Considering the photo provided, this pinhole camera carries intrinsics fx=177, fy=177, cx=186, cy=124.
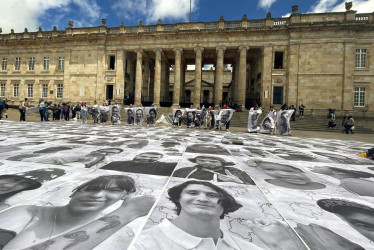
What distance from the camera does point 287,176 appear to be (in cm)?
285

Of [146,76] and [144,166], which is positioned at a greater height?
[146,76]

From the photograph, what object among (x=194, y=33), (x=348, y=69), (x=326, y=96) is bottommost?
(x=326, y=96)

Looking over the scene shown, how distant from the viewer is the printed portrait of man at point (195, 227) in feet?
4.06

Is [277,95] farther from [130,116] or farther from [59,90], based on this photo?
[59,90]

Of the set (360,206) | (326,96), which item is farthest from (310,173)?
(326,96)

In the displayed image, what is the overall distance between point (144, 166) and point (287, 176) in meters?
2.35

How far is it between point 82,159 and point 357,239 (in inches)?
151

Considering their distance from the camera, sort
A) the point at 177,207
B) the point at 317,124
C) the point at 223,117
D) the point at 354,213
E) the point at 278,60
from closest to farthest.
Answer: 1. the point at 177,207
2. the point at 354,213
3. the point at 223,117
4. the point at 317,124
5. the point at 278,60

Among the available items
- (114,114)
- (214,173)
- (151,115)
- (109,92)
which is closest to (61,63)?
(109,92)

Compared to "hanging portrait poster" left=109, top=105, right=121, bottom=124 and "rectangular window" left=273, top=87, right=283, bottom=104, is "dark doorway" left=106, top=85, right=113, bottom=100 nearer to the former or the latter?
"hanging portrait poster" left=109, top=105, right=121, bottom=124

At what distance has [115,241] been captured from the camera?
122 centimetres

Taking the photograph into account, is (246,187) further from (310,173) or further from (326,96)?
(326,96)

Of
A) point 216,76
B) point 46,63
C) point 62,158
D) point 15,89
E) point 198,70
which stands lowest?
point 62,158

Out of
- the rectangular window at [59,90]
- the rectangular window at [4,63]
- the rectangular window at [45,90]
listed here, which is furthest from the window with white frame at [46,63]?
the rectangular window at [4,63]
